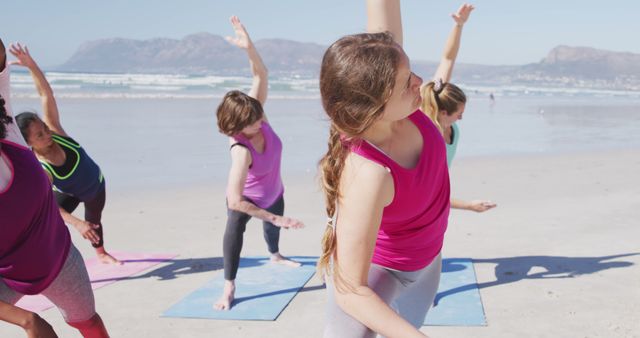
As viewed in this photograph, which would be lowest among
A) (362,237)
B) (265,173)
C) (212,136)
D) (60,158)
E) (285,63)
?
(285,63)

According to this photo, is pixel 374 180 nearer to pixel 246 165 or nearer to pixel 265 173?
pixel 246 165

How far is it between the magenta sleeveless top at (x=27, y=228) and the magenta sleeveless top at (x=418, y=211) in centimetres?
135

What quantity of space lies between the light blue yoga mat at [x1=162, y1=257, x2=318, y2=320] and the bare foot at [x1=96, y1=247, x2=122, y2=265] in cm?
107

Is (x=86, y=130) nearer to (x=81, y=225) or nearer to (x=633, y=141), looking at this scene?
(x=81, y=225)

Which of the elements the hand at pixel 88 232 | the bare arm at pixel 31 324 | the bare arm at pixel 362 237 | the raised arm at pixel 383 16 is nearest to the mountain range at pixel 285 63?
the hand at pixel 88 232

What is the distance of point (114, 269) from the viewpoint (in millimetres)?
5523

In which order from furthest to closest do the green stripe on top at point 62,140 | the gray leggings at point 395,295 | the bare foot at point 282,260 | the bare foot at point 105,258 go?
the bare foot at point 105,258
the bare foot at point 282,260
the green stripe on top at point 62,140
the gray leggings at point 395,295

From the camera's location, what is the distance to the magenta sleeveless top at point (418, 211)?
2.00m

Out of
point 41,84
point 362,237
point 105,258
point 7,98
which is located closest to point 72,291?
point 7,98

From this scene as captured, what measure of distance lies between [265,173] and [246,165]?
0.37m

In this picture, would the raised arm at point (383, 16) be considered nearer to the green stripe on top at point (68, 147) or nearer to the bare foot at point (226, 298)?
the bare foot at point (226, 298)

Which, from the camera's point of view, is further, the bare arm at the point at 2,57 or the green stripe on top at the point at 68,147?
the green stripe on top at the point at 68,147

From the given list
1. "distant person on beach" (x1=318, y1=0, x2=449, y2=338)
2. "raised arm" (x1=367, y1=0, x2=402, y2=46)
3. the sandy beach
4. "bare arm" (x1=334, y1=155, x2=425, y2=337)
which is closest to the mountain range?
the sandy beach

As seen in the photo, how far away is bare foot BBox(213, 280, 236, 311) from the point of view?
454 cm
